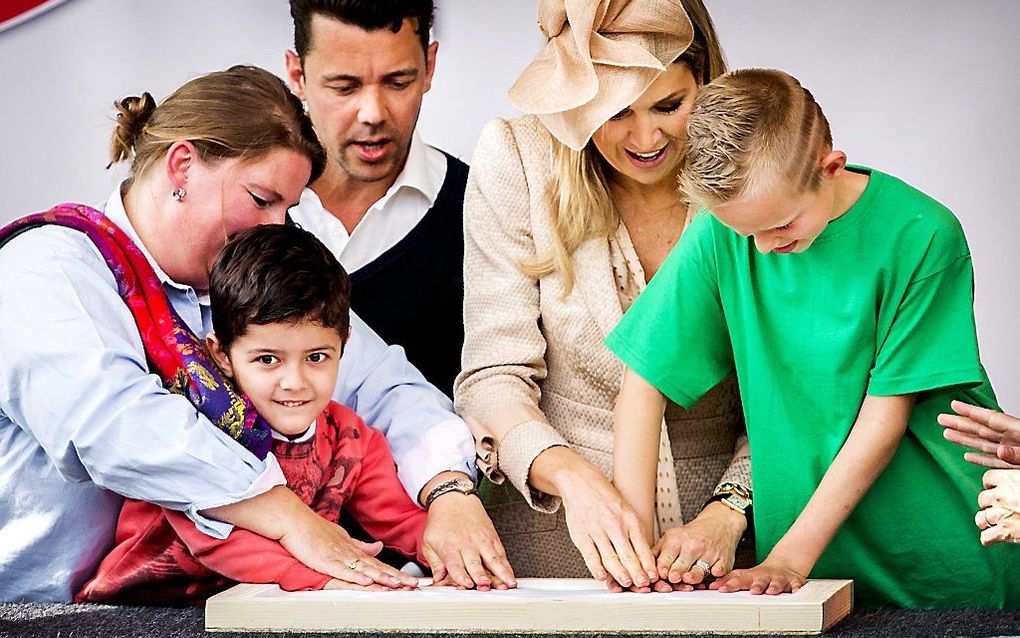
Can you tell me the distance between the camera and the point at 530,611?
4.97ft

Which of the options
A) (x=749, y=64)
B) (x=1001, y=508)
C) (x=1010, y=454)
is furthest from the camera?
(x=749, y=64)

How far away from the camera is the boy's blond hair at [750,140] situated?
5.13ft

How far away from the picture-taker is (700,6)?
192 centimetres

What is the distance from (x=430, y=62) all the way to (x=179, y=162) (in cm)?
66

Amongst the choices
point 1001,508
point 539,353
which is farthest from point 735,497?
point 1001,508

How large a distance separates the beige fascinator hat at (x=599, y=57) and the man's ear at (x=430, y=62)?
1.46 ft

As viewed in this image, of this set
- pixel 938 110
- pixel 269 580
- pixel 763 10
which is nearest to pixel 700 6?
pixel 763 10

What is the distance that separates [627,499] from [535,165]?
0.53 meters

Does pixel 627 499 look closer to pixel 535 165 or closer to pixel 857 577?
pixel 857 577

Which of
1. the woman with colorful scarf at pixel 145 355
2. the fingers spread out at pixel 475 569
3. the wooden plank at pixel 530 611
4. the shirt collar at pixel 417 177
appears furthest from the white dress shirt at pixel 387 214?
the wooden plank at pixel 530 611

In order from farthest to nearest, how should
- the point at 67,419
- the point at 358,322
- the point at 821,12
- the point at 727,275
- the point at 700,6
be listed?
the point at 821,12
the point at 358,322
the point at 700,6
the point at 727,275
the point at 67,419

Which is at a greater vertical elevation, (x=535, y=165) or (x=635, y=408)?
(x=535, y=165)

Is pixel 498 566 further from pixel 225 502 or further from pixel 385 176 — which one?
pixel 385 176

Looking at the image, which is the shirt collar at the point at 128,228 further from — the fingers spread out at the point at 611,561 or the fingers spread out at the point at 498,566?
the fingers spread out at the point at 611,561
